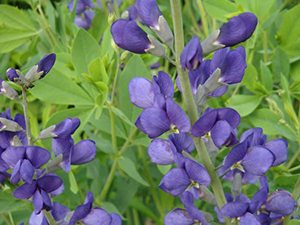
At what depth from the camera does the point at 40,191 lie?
1.28 meters

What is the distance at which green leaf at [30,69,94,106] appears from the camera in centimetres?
166

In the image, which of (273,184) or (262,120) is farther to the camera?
(262,120)

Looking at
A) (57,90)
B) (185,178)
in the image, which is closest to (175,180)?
(185,178)

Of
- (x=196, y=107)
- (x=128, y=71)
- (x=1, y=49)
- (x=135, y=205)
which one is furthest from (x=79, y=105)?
(x=196, y=107)

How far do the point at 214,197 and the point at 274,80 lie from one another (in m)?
0.74

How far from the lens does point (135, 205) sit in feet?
6.84

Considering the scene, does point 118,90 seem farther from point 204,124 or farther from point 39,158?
point 204,124

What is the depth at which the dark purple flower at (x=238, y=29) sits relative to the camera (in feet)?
3.79

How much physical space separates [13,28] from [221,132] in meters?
0.96

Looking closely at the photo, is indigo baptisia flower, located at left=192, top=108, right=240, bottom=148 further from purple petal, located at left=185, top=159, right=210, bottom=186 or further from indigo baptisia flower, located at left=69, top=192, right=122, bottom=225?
indigo baptisia flower, located at left=69, top=192, right=122, bottom=225

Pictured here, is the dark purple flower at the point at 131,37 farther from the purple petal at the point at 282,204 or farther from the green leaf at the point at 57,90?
the green leaf at the point at 57,90

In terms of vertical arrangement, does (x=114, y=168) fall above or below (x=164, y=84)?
below

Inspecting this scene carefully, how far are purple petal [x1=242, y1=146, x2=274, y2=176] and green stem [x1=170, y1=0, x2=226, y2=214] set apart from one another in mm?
58

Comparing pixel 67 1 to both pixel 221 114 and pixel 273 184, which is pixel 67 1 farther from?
pixel 221 114
